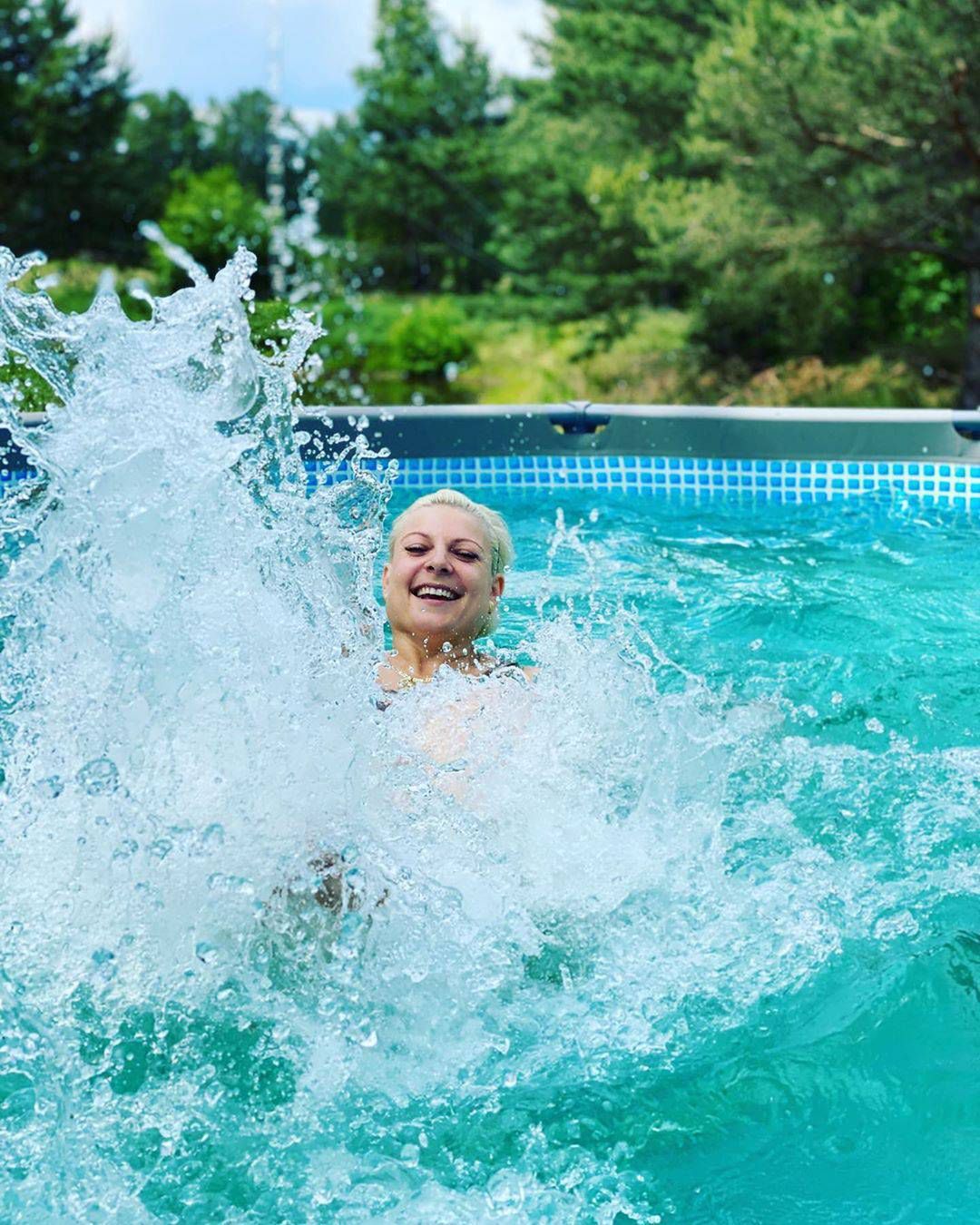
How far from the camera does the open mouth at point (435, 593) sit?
3.20 meters

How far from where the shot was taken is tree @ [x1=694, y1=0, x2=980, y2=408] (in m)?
8.91

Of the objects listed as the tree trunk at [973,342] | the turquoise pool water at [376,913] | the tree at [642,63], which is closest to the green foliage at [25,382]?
the turquoise pool water at [376,913]

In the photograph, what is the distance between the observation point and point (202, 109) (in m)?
52.3

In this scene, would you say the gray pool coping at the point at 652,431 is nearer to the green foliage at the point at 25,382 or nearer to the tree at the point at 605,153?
the green foliage at the point at 25,382

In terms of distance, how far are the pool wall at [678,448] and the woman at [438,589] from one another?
2.82 m

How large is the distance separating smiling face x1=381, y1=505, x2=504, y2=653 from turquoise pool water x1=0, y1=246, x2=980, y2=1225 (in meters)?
0.14

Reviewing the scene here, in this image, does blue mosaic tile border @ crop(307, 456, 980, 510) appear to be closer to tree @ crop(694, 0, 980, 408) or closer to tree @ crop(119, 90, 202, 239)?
tree @ crop(694, 0, 980, 408)

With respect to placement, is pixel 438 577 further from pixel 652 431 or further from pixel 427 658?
pixel 652 431

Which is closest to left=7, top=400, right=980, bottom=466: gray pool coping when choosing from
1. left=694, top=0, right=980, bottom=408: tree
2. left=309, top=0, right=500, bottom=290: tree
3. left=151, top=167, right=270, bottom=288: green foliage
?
left=694, top=0, right=980, bottom=408: tree

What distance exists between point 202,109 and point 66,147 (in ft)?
108

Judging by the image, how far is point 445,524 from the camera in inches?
Result: 128

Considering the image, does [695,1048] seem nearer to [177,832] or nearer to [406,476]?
[177,832]

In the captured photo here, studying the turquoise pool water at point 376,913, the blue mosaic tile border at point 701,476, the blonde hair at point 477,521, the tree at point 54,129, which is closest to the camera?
the turquoise pool water at point 376,913

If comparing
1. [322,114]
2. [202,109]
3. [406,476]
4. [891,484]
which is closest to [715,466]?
[891,484]
